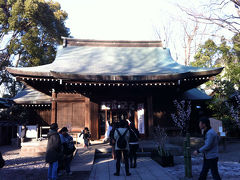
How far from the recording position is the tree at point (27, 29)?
1947cm

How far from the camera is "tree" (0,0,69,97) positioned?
63.9 feet

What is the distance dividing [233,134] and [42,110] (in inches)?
622

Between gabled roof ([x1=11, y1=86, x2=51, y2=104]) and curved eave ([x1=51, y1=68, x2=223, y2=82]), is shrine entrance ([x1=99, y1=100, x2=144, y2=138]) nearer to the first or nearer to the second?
curved eave ([x1=51, y1=68, x2=223, y2=82])

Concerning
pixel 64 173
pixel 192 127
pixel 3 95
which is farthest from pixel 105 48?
pixel 3 95

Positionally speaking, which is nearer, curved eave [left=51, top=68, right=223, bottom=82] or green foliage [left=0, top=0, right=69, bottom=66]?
curved eave [left=51, top=68, right=223, bottom=82]

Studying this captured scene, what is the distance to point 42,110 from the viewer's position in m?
15.2

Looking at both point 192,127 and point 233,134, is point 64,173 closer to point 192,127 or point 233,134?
point 192,127

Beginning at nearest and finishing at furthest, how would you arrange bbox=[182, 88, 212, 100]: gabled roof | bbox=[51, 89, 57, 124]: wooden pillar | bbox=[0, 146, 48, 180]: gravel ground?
bbox=[0, 146, 48, 180]: gravel ground, bbox=[51, 89, 57, 124]: wooden pillar, bbox=[182, 88, 212, 100]: gabled roof

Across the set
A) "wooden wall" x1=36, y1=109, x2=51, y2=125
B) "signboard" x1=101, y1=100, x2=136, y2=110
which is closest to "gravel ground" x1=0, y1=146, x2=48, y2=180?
"signboard" x1=101, y1=100, x2=136, y2=110

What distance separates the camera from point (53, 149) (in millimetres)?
4992

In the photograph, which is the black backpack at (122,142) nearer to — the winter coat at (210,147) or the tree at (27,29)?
the winter coat at (210,147)

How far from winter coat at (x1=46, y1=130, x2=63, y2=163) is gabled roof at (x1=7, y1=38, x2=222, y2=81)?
507 centimetres

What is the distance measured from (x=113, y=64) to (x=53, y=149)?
896 cm

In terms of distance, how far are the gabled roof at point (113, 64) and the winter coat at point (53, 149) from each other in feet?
16.6
